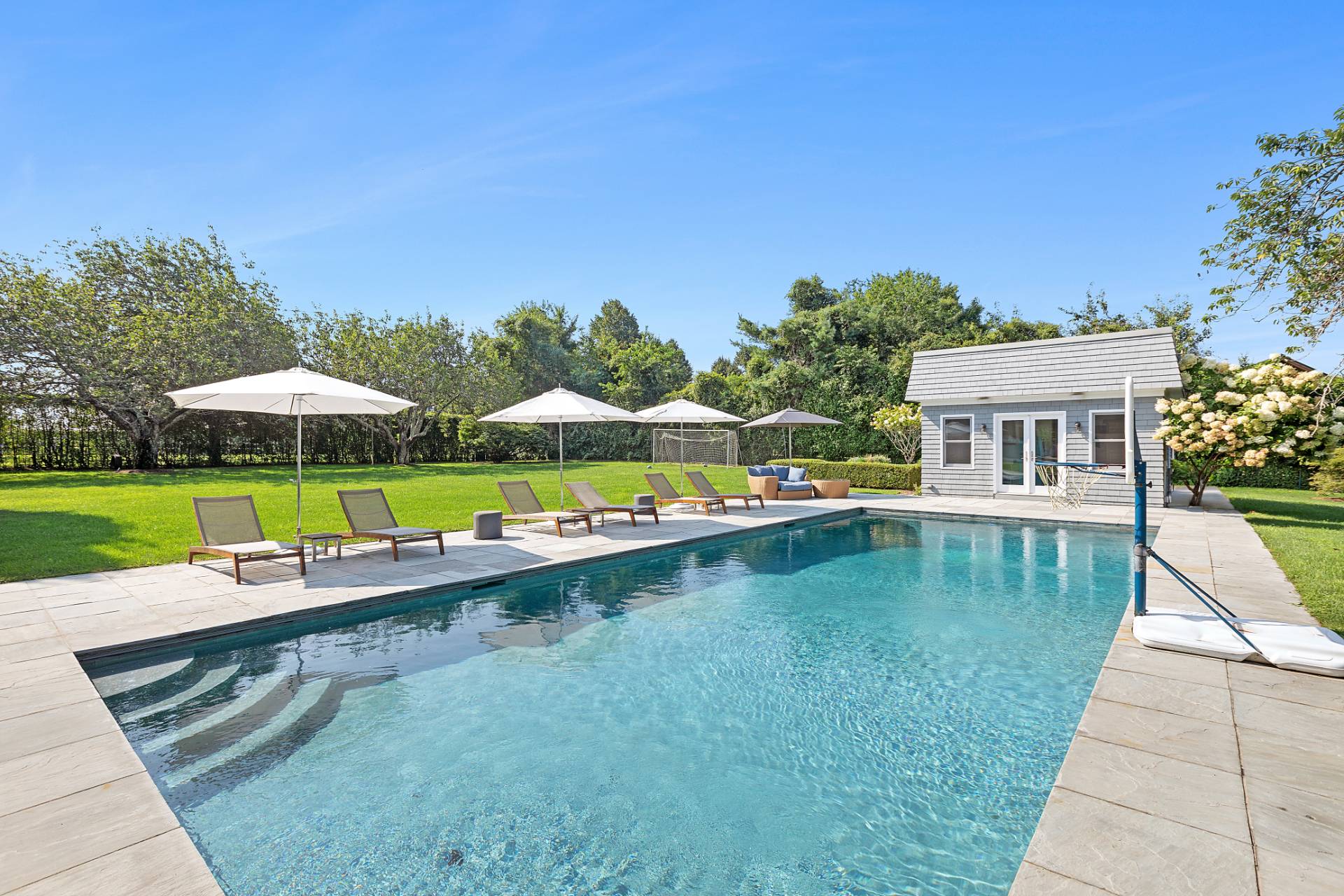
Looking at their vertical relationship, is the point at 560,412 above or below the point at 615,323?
below

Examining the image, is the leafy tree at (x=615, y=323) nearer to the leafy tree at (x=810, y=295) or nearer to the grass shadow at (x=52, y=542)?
the leafy tree at (x=810, y=295)

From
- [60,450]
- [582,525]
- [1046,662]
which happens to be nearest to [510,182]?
[582,525]

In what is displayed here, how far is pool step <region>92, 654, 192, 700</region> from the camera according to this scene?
4110mm

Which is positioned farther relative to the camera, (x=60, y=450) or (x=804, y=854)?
(x=60, y=450)

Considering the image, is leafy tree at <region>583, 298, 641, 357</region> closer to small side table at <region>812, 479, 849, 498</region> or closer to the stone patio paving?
small side table at <region>812, 479, 849, 498</region>

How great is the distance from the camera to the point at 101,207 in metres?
19.7

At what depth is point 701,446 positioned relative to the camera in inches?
986

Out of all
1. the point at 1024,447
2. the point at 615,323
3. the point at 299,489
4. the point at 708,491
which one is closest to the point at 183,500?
the point at 299,489

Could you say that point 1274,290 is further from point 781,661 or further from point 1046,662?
point 781,661

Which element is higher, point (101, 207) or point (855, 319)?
point (101, 207)

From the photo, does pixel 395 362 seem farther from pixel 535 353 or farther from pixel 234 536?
pixel 234 536

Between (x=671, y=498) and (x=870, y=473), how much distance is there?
7682mm

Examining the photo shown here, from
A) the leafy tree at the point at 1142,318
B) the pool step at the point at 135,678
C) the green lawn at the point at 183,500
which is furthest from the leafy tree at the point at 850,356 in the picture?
the pool step at the point at 135,678

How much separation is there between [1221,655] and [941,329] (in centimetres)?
2453
